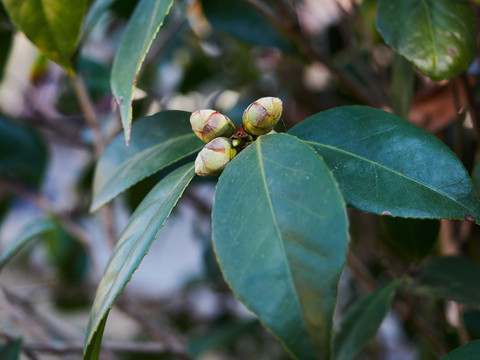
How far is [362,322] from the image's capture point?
0.65 meters

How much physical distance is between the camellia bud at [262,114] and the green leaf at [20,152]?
2.78ft

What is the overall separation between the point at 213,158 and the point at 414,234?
0.35 metres

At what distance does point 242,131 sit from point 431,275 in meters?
0.40

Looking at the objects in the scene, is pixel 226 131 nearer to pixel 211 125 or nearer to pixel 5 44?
pixel 211 125

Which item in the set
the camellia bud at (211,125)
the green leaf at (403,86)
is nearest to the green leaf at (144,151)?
the camellia bud at (211,125)

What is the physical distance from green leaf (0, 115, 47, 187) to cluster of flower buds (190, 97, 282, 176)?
0.81 meters

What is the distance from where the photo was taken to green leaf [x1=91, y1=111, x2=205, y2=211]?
1.79 ft

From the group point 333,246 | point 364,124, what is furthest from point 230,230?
point 364,124

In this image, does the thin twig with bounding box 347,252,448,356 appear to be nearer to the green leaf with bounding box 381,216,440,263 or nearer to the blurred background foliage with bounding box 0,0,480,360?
the blurred background foliage with bounding box 0,0,480,360

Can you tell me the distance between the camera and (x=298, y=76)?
1.38 metres

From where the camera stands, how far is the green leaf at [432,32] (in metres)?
0.52

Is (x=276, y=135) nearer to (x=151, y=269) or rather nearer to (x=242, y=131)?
(x=242, y=131)

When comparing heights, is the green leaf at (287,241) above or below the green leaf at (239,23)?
A: above

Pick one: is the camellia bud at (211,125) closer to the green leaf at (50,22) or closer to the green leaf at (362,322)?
the green leaf at (50,22)
